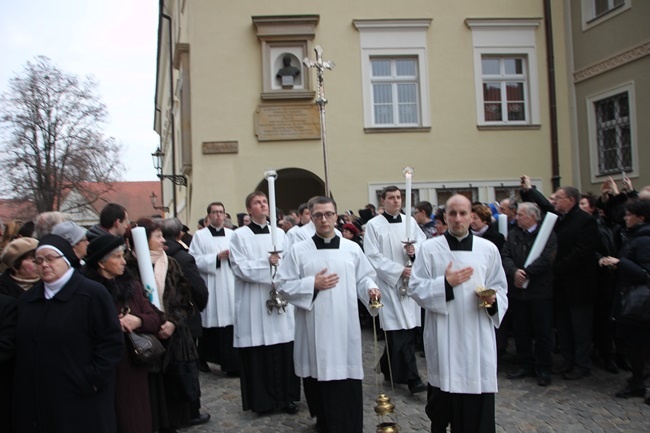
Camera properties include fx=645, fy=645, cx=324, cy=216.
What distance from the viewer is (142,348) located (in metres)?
4.54

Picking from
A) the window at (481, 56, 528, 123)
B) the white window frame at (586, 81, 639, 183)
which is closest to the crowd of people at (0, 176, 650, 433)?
the white window frame at (586, 81, 639, 183)

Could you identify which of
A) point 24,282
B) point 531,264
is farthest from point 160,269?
point 531,264

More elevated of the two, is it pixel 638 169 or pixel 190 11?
pixel 190 11

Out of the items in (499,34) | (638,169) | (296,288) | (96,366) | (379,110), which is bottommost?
(96,366)

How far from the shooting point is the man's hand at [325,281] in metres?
5.38

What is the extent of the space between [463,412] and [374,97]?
1318 centimetres

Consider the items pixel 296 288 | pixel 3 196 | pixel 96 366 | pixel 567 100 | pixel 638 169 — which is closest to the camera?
pixel 96 366

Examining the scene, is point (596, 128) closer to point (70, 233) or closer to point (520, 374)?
point (520, 374)

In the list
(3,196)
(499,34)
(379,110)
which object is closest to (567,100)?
(499,34)

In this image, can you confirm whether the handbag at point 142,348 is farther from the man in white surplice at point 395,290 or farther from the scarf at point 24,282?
the man in white surplice at point 395,290

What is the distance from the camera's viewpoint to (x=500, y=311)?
492cm

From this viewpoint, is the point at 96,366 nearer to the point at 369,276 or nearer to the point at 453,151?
the point at 369,276

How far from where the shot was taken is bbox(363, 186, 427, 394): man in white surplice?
23.2 feet

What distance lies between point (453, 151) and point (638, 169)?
14.7ft
